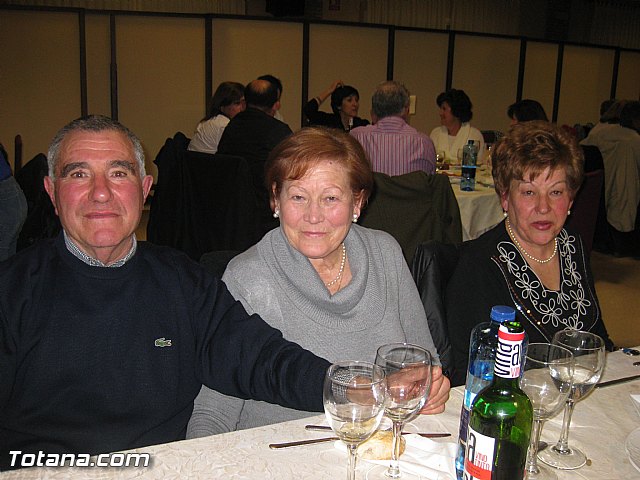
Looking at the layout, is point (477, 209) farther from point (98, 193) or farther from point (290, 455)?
point (290, 455)

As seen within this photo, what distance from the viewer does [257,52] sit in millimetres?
8055

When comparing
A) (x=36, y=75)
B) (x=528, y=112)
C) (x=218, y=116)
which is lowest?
(x=218, y=116)

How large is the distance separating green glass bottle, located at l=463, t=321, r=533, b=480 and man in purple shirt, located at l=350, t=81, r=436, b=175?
3.67 metres

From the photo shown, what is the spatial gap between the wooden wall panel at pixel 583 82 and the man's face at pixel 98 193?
1024 cm

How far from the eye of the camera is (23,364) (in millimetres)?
1496

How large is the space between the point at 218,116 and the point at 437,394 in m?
4.73

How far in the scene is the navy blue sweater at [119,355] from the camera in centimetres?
150

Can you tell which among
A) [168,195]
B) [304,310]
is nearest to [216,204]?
[168,195]

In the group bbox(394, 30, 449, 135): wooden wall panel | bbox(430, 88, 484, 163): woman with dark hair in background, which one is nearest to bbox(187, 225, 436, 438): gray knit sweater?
bbox(430, 88, 484, 163): woman with dark hair in background

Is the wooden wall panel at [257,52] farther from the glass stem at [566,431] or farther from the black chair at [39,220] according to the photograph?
the glass stem at [566,431]

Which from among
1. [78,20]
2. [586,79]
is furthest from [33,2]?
[586,79]

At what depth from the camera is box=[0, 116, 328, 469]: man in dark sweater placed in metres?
1.50

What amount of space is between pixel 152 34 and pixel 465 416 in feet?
24.1

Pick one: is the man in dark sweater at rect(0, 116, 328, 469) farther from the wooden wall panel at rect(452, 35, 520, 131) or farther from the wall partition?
the wooden wall panel at rect(452, 35, 520, 131)
